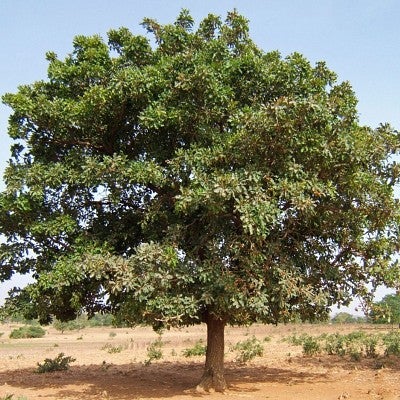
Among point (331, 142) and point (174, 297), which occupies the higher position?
point (331, 142)

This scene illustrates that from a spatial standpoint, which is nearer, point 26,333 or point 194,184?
point 194,184

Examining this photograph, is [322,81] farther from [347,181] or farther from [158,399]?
[158,399]

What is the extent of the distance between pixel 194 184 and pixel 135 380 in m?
9.14

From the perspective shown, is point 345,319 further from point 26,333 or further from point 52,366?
point 52,366

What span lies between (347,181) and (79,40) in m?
8.17

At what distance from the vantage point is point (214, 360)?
47.2ft

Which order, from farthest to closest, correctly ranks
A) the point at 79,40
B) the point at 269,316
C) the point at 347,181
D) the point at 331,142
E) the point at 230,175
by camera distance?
the point at 79,40 < the point at 269,316 < the point at 347,181 < the point at 331,142 < the point at 230,175

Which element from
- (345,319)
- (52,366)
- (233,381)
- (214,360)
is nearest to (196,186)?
(214,360)

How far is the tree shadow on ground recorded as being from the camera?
14.5 meters

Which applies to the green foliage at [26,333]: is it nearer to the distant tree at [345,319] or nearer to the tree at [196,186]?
the tree at [196,186]

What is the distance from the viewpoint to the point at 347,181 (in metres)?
12.4

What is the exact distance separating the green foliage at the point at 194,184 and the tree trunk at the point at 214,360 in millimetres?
565

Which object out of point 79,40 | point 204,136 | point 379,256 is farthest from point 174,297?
point 79,40

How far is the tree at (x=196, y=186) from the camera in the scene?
1136 cm
